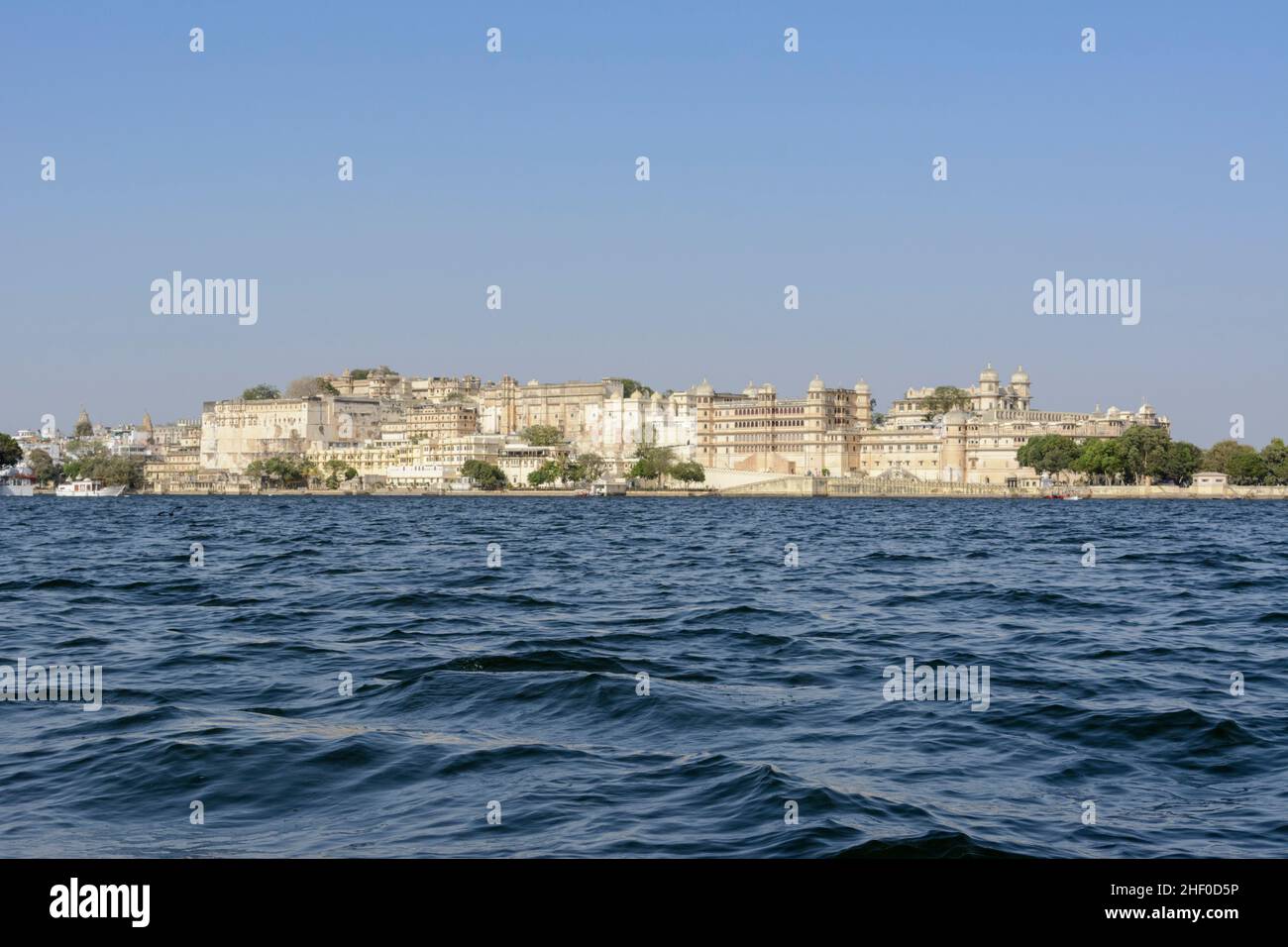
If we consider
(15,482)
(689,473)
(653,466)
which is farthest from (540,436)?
(15,482)

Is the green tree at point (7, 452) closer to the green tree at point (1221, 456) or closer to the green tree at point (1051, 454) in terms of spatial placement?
the green tree at point (1051, 454)

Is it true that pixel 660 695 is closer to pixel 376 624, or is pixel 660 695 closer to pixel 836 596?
pixel 376 624

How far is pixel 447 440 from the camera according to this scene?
174m

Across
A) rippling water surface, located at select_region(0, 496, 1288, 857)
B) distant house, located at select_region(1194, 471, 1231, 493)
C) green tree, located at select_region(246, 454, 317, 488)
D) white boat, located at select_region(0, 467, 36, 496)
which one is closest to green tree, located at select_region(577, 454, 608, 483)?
green tree, located at select_region(246, 454, 317, 488)

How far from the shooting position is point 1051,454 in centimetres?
14575

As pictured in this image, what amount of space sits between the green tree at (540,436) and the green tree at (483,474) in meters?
15.0

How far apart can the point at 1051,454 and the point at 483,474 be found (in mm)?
62542

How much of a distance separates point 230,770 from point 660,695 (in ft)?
14.5

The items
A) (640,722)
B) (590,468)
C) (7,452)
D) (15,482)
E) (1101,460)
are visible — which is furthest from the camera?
(590,468)

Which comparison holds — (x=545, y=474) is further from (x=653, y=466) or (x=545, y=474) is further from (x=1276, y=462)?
(x=1276, y=462)

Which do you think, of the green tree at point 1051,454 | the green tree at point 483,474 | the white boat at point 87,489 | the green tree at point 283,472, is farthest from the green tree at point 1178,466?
the white boat at point 87,489

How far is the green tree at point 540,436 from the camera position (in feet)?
579

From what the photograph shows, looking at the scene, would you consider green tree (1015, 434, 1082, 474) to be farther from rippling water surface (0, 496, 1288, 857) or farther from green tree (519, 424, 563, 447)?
rippling water surface (0, 496, 1288, 857)
